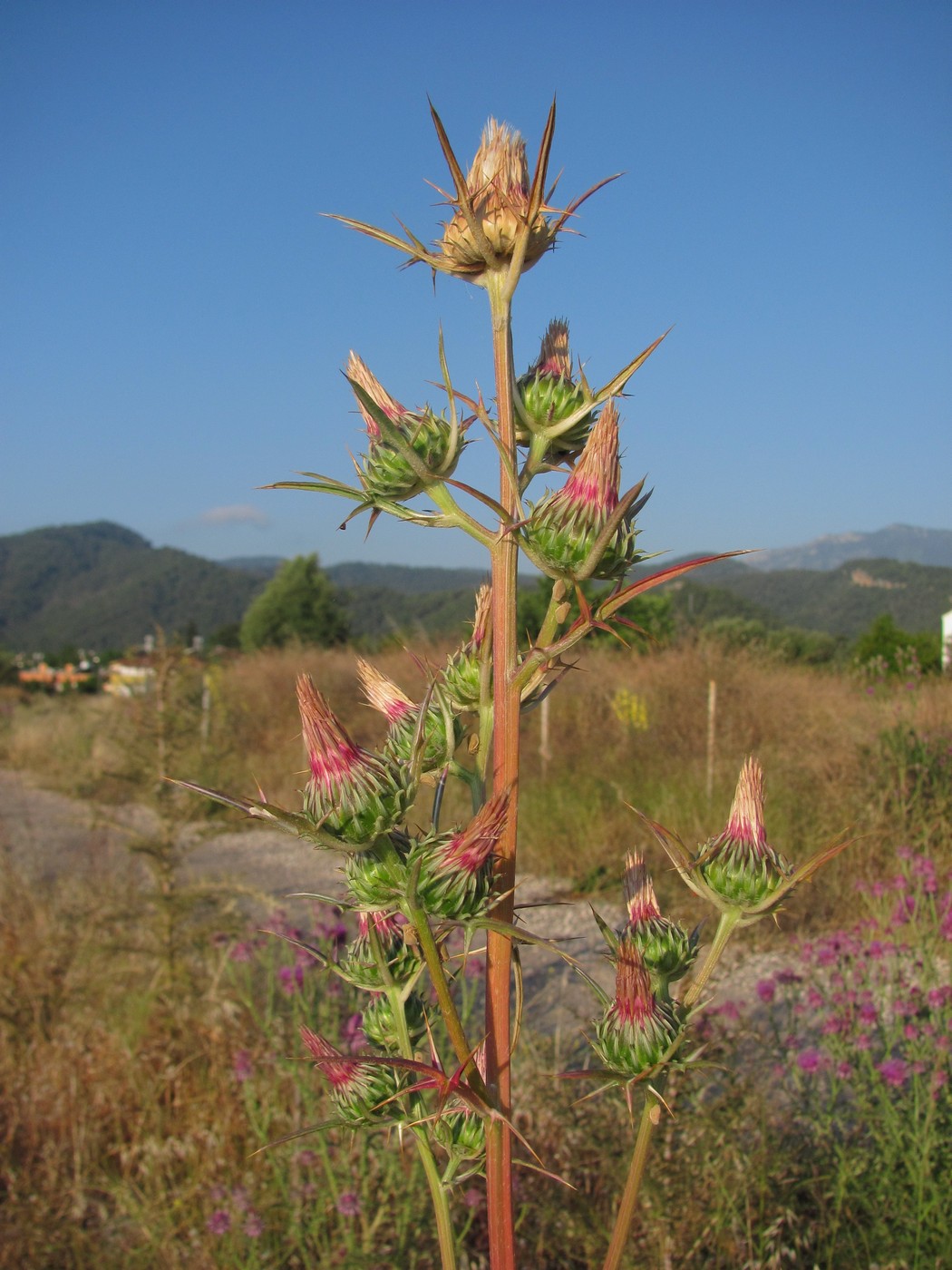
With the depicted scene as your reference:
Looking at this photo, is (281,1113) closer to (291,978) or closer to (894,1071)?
(291,978)

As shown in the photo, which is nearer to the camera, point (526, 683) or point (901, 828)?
point (526, 683)

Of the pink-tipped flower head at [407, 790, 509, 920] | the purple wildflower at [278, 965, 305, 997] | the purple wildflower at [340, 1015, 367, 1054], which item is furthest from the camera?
the purple wildflower at [278, 965, 305, 997]

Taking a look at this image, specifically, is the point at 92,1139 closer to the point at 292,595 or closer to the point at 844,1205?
the point at 844,1205

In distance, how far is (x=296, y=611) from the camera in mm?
25469

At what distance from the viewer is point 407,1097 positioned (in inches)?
48.1

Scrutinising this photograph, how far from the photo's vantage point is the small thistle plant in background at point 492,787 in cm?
93

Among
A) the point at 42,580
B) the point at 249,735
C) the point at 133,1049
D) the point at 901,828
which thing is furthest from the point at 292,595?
the point at 42,580

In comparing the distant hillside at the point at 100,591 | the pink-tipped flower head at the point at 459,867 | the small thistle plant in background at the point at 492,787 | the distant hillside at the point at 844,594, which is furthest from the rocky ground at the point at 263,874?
the distant hillside at the point at 100,591

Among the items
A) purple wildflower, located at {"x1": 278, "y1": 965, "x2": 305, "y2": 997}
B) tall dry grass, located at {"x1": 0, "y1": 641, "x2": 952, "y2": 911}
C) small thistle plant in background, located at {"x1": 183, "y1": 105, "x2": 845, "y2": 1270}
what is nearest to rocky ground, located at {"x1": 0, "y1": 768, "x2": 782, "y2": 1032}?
purple wildflower, located at {"x1": 278, "y1": 965, "x2": 305, "y2": 997}

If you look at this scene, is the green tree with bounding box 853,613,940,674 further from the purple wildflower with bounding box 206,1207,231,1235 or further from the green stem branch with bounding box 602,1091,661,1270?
the green stem branch with bounding box 602,1091,661,1270

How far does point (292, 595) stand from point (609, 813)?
60.4 ft

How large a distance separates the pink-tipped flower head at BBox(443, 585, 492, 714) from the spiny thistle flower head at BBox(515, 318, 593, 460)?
0.24 metres

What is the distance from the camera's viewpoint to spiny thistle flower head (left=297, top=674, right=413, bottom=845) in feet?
3.07

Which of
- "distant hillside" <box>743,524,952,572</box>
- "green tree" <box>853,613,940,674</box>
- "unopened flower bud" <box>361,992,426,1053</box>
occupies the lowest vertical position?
"green tree" <box>853,613,940,674</box>
